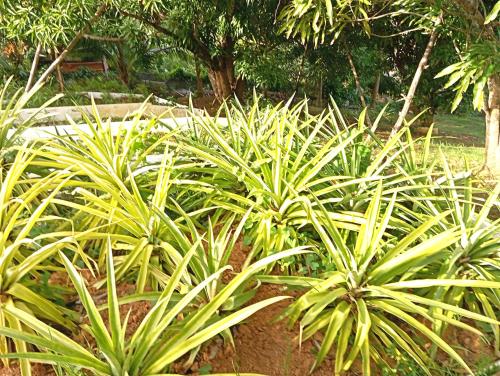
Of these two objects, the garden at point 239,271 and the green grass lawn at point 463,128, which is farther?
the green grass lawn at point 463,128

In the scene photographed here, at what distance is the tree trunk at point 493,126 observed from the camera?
207 inches

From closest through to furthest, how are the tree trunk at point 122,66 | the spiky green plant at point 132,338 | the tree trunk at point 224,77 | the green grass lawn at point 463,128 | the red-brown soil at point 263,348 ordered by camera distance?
the spiky green plant at point 132,338
the red-brown soil at point 263,348
the tree trunk at point 224,77
the green grass lawn at point 463,128
the tree trunk at point 122,66

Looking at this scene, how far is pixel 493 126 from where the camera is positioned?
17.7 ft

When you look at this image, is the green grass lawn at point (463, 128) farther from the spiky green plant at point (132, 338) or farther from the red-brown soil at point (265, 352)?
the spiky green plant at point (132, 338)

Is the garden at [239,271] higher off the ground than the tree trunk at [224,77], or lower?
lower

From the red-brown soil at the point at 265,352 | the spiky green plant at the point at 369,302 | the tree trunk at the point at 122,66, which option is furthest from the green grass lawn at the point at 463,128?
the red-brown soil at the point at 265,352

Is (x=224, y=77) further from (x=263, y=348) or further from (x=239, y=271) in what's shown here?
(x=263, y=348)

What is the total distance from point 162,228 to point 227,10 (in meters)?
7.38

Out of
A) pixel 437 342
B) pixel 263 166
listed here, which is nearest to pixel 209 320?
pixel 437 342

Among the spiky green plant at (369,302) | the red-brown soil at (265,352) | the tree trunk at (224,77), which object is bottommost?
the red-brown soil at (265,352)

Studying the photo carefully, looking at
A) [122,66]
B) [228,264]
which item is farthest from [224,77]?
[228,264]

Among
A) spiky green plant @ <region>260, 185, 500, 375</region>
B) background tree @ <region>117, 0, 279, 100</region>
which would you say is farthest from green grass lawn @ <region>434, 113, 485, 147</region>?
spiky green plant @ <region>260, 185, 500, 375</region>

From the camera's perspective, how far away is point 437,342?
1713 millimetres

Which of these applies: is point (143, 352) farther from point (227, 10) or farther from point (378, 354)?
point (227, 10)
